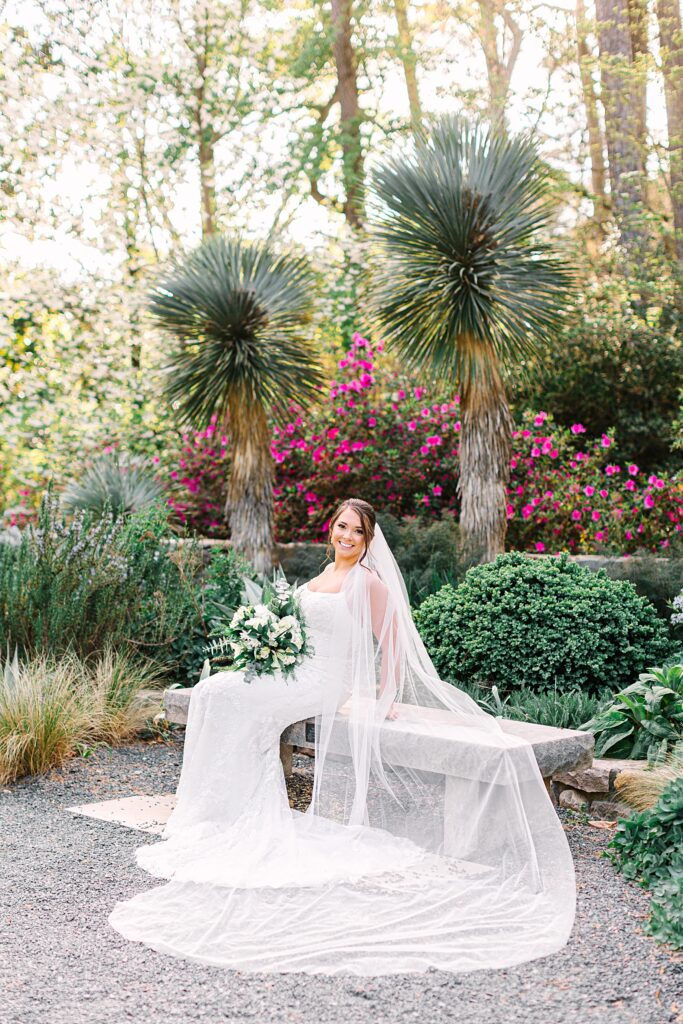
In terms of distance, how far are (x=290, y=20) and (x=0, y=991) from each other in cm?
1813

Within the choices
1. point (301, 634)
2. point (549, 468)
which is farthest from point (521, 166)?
point (301, 634)

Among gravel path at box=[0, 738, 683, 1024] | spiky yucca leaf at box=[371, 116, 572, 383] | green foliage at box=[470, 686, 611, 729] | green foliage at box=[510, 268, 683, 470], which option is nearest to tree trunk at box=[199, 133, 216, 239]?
green foliage at box=[510, 268, 683, 470]

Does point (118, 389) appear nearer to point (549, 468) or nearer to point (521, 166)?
point (549, 468)

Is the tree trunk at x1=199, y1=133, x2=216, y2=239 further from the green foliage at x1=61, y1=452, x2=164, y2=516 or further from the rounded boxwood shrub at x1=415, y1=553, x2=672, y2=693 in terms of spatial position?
the rounded boxwood shrub at x1=415, y1=553, x2=672, y2=693

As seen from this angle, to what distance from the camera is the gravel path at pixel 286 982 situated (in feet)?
9.96

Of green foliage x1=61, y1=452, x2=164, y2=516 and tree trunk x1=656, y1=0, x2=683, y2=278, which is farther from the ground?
tree trunk x1=656, y1=0, x2=683, y2=278

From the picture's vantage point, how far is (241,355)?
955 centimetres

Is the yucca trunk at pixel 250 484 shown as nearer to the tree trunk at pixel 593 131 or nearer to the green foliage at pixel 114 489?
the green foliage at pixel 114 489

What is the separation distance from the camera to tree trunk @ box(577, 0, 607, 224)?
597 inches

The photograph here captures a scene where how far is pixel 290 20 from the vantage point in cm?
1833

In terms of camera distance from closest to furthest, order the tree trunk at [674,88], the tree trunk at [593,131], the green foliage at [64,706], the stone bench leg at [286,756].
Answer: the stone bench leg at [286,756] → the green foliage at [64,706] → the tree trunk at [674,88] → the tree trunk at [593,131]

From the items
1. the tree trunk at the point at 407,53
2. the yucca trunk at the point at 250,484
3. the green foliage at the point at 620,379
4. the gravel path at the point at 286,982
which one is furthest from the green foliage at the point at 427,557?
the tree trunk at the point at 407,53

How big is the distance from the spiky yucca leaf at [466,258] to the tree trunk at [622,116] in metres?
4.80

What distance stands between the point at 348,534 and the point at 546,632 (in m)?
1.78
